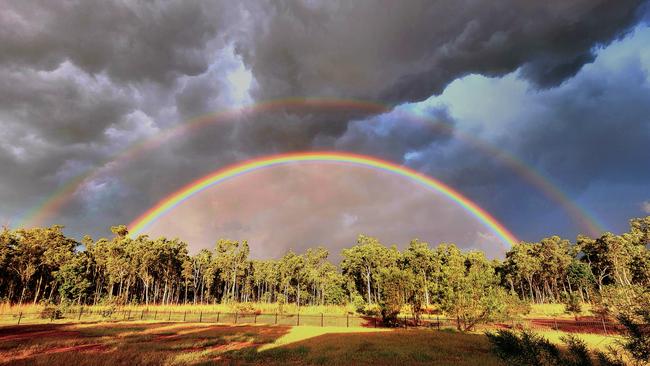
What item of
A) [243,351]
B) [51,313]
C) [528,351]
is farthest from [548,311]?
[51,313]

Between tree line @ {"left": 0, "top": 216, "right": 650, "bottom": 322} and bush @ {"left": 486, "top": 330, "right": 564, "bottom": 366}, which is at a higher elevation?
tree line @ {"left": 0, "top": 216, "right": 650, "bottom": 322}

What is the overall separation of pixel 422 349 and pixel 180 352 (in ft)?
57.3

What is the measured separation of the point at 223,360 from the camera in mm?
22047

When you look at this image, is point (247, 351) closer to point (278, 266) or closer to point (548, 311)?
point (548, 311)

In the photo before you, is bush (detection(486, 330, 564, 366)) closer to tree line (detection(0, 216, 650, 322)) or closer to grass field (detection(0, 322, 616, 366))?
grass field (detection(0, 322, 616, 366))

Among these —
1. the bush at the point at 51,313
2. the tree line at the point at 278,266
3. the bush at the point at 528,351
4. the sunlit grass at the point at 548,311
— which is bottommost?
the sunlit grass at the point at 548,311

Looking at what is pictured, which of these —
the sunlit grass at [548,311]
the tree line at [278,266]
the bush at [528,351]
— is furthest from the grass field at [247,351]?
the sunlit grass at [548,311]

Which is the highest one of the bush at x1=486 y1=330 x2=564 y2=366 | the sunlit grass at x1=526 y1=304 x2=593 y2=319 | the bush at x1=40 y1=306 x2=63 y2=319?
the bush at x1=486 y1=330 x2=564 y2=366

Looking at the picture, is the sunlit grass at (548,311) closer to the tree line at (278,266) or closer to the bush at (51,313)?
the tree line at (278,266)

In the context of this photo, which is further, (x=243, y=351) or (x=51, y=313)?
(x=51, y=313)

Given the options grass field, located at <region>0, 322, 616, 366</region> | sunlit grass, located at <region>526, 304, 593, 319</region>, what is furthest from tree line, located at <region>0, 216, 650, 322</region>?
grass field, located at <region>0, 322, 616, 366</region>

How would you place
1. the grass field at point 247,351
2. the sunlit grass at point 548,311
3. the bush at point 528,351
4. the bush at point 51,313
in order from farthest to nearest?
the sunlit grass at point 548,311, the bush at point 51,313, the grass field at point 247,351, the bush at point 528,351

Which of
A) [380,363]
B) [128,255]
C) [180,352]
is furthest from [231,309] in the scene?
[380,363]

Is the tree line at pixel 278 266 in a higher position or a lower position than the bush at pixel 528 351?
higher
